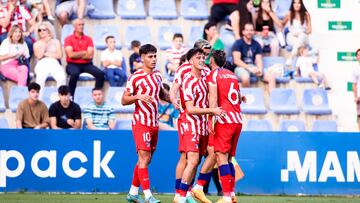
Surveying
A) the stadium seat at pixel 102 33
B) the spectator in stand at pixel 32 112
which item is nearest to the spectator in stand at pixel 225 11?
the stadium seat at pixel 102 33

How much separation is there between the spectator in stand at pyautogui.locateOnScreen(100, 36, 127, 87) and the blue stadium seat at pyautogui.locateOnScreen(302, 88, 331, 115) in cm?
352

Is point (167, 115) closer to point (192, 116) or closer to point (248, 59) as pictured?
point (248, 59)

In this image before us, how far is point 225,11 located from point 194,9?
0.74 m

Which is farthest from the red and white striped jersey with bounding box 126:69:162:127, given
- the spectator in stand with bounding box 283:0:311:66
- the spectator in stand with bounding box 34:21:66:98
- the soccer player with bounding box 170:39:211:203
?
the spectator in stand with bounding box 283:0:311:66

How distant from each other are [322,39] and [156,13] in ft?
11.1

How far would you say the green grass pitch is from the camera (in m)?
14.5

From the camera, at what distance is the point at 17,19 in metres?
19.3

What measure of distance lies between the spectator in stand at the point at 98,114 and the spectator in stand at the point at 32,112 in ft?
2.42

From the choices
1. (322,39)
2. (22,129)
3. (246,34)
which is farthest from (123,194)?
(322,39)

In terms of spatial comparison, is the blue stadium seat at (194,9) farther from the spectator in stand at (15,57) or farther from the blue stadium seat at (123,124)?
the spectator in stand at (15,57)

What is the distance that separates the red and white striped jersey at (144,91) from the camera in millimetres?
13297

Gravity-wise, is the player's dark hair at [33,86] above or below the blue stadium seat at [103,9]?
below

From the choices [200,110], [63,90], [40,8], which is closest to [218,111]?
[200,110]

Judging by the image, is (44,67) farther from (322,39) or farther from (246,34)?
(322,39)
